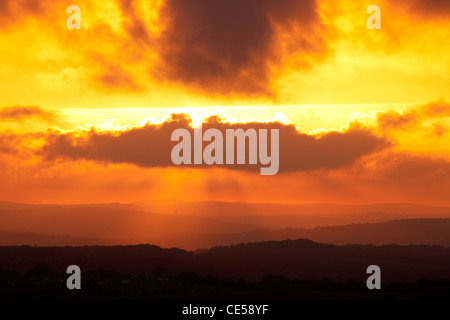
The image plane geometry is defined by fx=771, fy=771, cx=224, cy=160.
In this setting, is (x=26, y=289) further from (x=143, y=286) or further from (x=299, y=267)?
(x=299, y=267)

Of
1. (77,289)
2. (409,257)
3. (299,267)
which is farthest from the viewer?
(409,257)

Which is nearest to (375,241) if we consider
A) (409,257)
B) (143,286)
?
(409,257)

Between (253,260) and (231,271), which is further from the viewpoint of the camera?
(253,260)

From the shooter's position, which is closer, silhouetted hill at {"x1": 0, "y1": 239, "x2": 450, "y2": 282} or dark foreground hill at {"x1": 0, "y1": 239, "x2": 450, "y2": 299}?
dark foreground hill at {"x1": 0, "y1": 239, "x2": 450, "y2": 299}

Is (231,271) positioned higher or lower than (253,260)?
lower

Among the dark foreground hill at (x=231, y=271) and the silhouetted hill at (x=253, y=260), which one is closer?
the dark foreground hill at (x=231, y=271)

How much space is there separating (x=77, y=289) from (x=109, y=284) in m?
4.35

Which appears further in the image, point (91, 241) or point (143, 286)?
point (91, 241)
